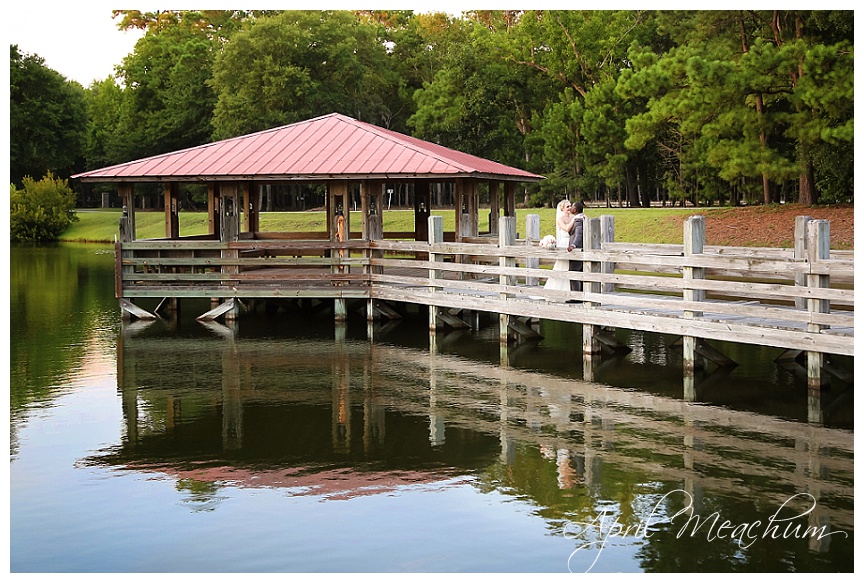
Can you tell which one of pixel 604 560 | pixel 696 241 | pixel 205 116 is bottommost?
pixel 604 560

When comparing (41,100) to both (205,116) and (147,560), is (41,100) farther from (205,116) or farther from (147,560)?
(147,560)

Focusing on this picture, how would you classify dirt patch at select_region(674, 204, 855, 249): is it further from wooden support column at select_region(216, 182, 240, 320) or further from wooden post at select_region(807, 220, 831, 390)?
wooden post at select_region(807, 220, 831, 390)

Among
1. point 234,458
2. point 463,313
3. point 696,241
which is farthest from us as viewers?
point 463,313

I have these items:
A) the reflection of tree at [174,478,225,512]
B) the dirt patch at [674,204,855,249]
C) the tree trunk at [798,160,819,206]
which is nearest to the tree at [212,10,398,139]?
the dirt patch at [674,204,855,249]

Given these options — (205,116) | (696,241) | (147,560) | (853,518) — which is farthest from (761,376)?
(205,116)

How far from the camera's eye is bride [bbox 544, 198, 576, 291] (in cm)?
1706

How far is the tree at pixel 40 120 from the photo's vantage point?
70562 mm

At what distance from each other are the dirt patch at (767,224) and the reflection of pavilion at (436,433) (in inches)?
874

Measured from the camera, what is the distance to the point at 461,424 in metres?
11.9

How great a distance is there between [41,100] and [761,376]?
216 ft

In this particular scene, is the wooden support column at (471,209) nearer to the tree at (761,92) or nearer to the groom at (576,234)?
the groom at (576,234)

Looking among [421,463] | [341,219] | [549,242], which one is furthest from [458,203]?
[421,463]

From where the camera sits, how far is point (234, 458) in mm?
10555
